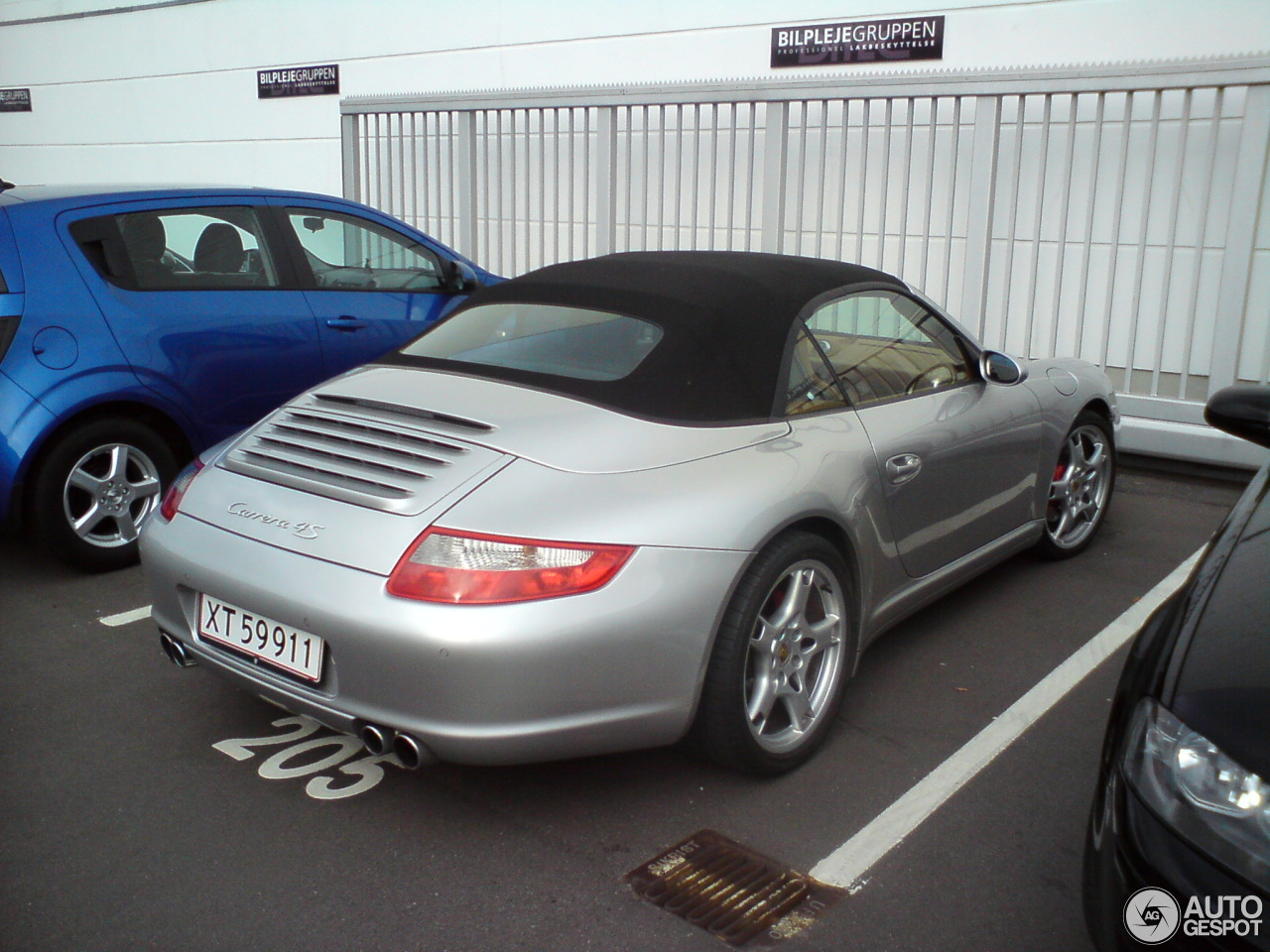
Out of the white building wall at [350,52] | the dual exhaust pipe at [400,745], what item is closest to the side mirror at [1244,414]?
the dual exhaust pipe at [400,745]

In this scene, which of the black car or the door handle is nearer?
the black car

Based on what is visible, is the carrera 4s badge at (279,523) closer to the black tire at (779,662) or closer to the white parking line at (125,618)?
the black tire at (779,662)

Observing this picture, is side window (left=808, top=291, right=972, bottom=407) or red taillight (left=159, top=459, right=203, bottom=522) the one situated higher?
side window (left=808, top=291, right=972, bottom=407)

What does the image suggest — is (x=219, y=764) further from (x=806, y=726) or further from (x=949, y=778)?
(x=949, y=778)

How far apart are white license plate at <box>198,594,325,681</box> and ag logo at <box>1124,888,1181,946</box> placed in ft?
5.92

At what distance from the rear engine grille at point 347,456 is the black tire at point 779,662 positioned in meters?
0.84

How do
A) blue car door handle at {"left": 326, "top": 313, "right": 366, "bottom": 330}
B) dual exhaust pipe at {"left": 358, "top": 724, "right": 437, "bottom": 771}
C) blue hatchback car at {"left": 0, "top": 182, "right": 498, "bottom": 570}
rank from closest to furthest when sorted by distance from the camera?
1. dual exhaust pipe at {"left": 358, "top": 724, "right": 437, "bottom": 771}
2. blue hatchback car at {"left": 0, "top": 182, "right": 498, "bottom": 570}
3. blue car door handle at {"left": 326, "top": 313, "right": 366, "bottom": 330}

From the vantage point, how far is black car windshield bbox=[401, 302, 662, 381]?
11.1ft

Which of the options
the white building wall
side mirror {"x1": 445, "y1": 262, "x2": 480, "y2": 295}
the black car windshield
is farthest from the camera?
the white building wall

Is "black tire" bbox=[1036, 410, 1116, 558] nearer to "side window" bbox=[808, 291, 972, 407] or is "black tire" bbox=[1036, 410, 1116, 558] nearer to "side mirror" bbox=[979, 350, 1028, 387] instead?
"side mirror" bbox=[979, 350, 1028, 387]

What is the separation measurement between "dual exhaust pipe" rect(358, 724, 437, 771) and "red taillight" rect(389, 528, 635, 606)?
343 millimetres

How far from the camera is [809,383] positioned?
11.5 ft

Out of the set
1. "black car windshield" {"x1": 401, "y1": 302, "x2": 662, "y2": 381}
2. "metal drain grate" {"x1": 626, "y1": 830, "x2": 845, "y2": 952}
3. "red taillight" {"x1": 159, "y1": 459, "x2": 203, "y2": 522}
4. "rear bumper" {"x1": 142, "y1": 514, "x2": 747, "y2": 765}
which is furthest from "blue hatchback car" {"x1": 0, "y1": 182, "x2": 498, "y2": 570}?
"metal drain grate" {"x1": 626, "y1": 830, "x2": 845, "y2": 952}

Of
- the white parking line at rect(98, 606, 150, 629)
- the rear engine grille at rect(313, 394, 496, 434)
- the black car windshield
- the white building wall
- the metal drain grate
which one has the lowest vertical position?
the white parking line at rect(98, 606, 150, 629)
